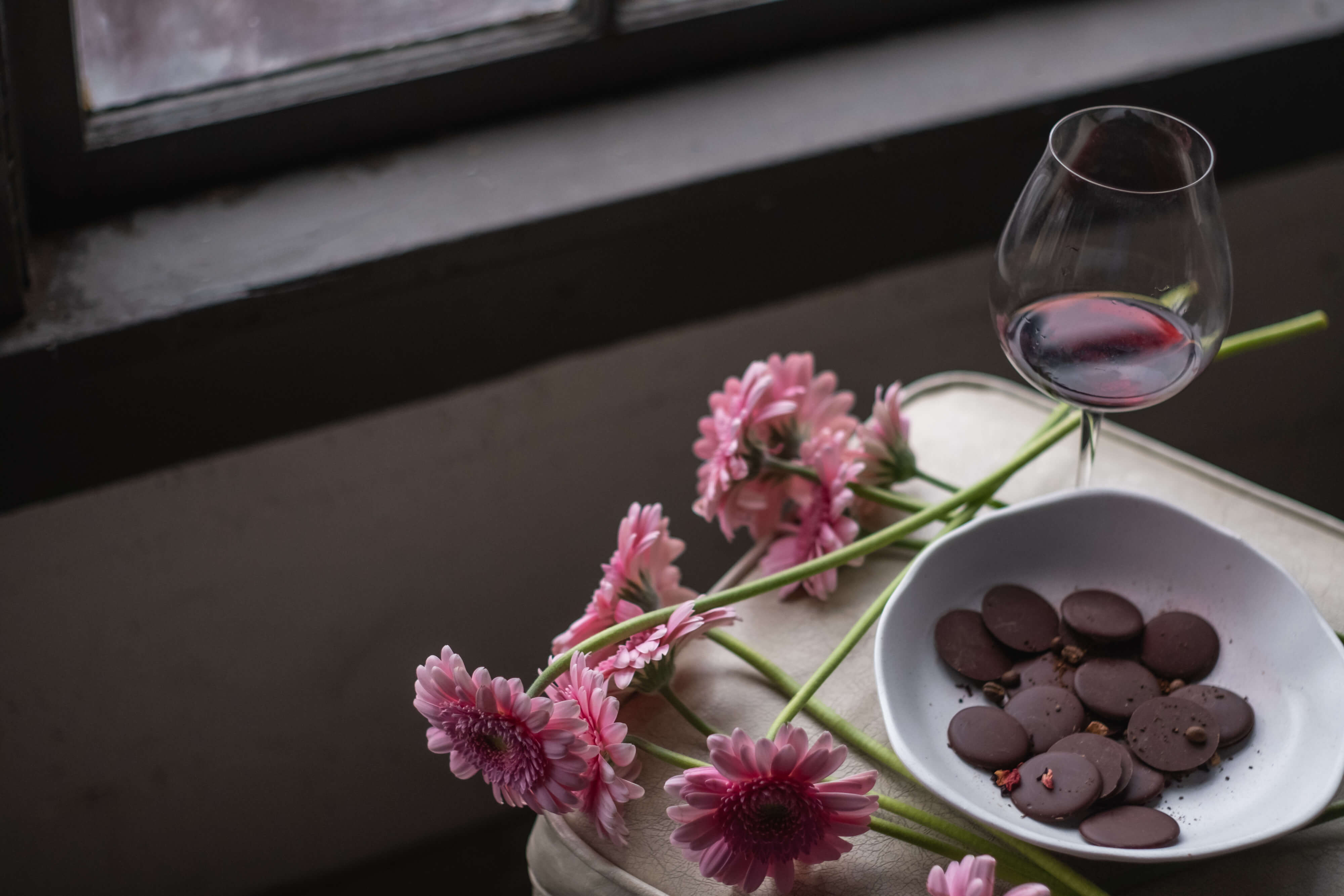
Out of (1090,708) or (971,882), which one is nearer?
(971,882)

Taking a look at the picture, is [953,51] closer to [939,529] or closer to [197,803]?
[939,529]

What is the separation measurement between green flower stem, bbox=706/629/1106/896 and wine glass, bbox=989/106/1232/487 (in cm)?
20

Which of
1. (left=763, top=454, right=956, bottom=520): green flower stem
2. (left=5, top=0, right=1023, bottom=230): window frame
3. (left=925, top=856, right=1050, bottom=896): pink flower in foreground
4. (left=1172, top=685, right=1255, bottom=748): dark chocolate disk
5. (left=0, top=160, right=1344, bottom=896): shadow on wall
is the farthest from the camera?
(left=0, top=160, right=1344, bottom=896): shadow on wall

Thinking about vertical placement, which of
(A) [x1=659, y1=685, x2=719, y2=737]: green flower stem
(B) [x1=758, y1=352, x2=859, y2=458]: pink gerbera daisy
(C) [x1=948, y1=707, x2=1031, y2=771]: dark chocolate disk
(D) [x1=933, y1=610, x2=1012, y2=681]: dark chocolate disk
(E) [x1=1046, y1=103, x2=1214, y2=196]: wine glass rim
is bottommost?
(A) [x1=659, y1=685, x2=719, y2=737]: green flower stem

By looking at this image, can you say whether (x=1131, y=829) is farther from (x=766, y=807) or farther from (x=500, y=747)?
(x=500, y=747)

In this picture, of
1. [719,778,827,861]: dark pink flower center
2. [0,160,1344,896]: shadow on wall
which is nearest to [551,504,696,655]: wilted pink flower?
[719,778,827,861]: dark pink flower center

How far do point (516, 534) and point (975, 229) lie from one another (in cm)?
55

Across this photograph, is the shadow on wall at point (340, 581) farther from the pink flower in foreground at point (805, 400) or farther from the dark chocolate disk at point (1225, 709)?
the dark chocolate disk at point (1225, 709)

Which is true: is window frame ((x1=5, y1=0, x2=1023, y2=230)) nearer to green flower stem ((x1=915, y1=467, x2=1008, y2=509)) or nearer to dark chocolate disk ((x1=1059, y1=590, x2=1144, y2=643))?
green flower stem ((x1=915, y1=467, x2=1008, y2=509))

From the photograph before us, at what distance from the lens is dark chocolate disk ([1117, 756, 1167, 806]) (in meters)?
0.54

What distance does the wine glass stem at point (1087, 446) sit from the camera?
0.64 metres

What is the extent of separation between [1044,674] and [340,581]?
71 cm

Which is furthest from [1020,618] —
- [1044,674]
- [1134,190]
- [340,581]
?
[340,581]

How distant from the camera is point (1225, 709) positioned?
→ 0.57 metres
